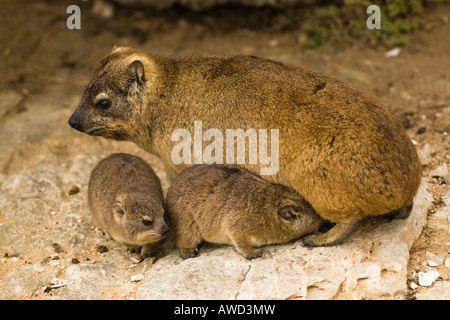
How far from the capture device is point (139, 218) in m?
6.39

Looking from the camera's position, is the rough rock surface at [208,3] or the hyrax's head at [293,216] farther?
the rough rock surface at [208,3]

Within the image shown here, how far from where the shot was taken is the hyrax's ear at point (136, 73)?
6781mm

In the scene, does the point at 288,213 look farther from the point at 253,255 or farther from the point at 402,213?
the point at 402,213

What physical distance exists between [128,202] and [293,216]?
1.90m

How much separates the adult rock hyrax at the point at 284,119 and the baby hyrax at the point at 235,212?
7.4 inches

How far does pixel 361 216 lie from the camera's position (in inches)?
237

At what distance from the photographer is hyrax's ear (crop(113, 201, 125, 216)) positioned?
653 cm

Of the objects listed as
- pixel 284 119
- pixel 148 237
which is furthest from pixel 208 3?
pixel 148 237

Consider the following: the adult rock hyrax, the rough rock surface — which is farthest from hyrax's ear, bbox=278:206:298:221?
the rough rock surface

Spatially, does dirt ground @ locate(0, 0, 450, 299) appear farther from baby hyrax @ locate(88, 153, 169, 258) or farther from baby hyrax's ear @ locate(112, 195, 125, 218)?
baby hyrax's ear @ locate(112, 195, 125, 218)

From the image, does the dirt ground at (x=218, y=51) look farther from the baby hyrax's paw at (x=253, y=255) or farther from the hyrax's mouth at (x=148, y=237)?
the hyrax's mouth at (x=148, y=237)

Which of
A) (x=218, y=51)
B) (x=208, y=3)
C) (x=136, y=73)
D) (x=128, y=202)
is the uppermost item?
(x=208, y=3)

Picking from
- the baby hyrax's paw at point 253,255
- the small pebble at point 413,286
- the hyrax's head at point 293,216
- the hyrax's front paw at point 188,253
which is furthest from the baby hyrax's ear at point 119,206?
the small pebble at point 413,286
